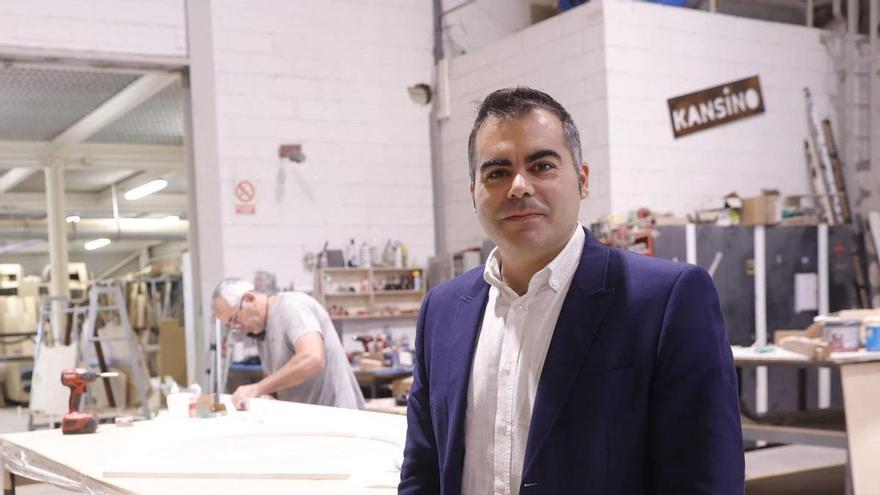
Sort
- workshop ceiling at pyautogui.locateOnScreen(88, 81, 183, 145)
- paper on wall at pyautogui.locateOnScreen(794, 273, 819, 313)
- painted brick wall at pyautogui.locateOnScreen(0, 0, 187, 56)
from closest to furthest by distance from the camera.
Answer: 1. painted brick wall at pyautogui.locateOnScreen(0, 0, 187, 56)
2. paper on wall at pyautogui.locateOnScreen(794, 273, 819, 313)
3. workshop ceiling at pyautogui.locateOnScreen(88, 81, 183, 145)

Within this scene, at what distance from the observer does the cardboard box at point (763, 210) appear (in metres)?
6.43

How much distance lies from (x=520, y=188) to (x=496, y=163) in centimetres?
7

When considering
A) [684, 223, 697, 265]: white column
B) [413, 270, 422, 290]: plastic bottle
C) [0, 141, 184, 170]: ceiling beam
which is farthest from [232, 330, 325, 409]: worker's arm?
[0, 141, 184, 170]: ceiling beam

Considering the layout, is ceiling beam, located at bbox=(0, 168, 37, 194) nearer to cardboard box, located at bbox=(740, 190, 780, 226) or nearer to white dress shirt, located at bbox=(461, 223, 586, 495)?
cardboard box, located at bbox=(740, 190, 780, 226)

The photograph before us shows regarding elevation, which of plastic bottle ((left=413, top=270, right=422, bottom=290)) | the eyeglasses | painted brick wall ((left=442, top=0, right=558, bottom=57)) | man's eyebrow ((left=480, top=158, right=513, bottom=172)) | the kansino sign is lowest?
plastic bottle ((left=413, top=270, right=422, bottom=290))

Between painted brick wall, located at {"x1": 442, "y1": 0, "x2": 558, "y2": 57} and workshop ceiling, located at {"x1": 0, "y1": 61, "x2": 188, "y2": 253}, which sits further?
workshop ceiling, located at {"x1": 0, "y1": 61, "x2": 188, "y2": 253}

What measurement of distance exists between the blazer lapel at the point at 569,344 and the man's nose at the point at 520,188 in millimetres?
151

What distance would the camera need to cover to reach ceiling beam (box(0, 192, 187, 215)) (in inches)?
618

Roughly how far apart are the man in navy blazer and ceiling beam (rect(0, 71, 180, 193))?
5.92 meters

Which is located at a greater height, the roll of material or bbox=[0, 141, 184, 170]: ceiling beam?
bbox=[0, 141, 184, 170]: ceiling beam

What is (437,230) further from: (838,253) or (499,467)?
(499,467)

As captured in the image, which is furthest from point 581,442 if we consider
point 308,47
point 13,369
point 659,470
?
point 13,369

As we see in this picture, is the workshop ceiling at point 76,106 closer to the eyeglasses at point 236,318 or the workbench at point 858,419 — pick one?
the eyeglasses at point 236,318

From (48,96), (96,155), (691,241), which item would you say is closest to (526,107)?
(691,241)
